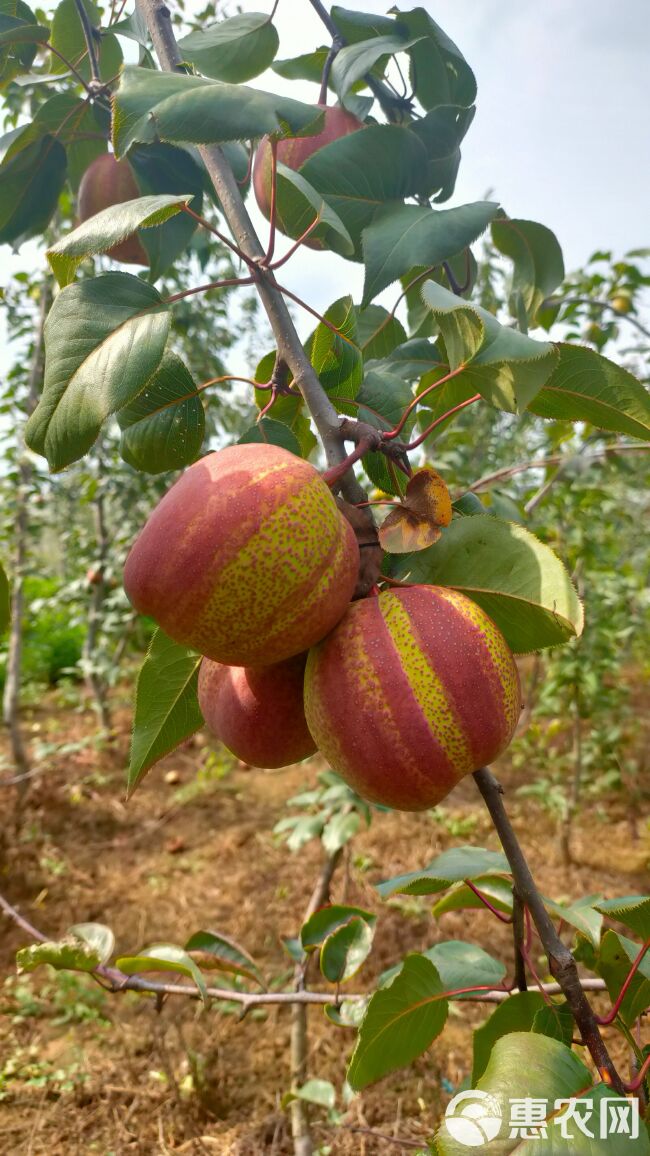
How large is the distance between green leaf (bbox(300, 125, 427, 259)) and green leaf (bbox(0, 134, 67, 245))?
2.31ft

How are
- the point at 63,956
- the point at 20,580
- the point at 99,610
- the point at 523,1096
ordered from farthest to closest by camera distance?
the point at 99,610
the point at 20,580
the point at 63,956
the point at 523,1096

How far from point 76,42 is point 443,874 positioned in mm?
1698

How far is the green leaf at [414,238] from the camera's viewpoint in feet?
2.73

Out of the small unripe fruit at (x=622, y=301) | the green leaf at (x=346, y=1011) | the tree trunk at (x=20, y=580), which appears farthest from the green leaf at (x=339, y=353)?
the tree trunk at (x=20, y=580)

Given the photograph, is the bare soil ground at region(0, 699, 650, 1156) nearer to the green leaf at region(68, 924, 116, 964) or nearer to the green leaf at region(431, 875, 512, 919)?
the green leaf at region(68, 924, 116, 964)

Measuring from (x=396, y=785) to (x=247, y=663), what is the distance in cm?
19

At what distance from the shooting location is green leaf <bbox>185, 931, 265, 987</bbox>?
123cm

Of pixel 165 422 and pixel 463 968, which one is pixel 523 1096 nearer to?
pixel 463 968

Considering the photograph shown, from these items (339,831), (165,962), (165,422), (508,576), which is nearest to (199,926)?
(339,831)

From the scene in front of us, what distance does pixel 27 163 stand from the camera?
1322 millimetres

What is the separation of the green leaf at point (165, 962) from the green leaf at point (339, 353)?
2.76ft

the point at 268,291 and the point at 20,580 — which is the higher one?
the point at 268,291

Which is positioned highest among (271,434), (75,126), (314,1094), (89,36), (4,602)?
(89,36)

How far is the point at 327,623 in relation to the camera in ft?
2.37
